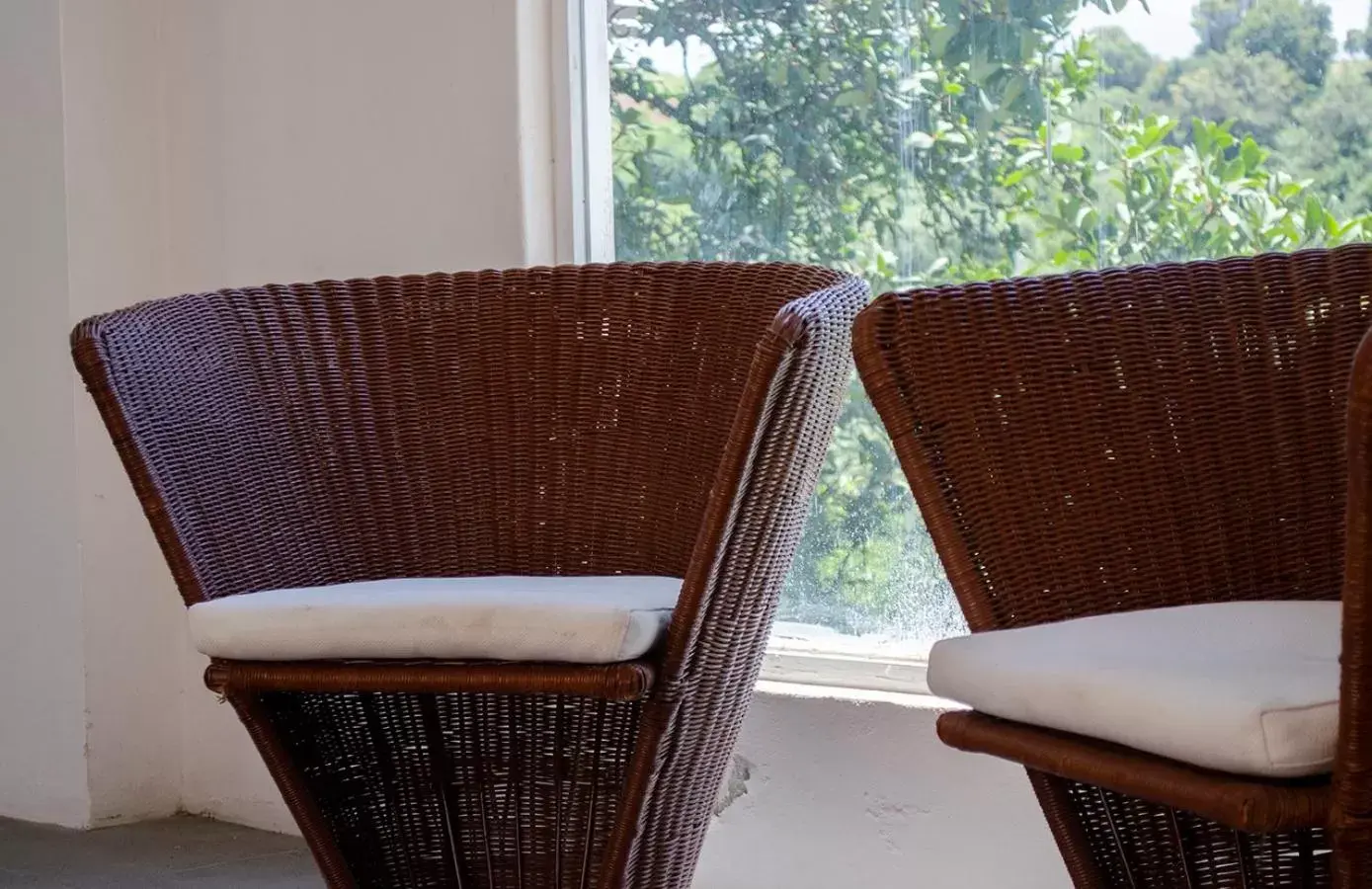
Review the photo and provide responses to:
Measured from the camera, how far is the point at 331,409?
203 cm

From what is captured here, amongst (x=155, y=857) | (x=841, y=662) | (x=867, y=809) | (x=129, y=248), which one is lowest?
(x=155, y=857)

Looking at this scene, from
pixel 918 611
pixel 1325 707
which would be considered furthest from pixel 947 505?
pixel 918 611

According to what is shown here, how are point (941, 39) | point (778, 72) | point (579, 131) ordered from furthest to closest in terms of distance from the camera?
point (579, 131) < point (778, 72) < point (941, 39)

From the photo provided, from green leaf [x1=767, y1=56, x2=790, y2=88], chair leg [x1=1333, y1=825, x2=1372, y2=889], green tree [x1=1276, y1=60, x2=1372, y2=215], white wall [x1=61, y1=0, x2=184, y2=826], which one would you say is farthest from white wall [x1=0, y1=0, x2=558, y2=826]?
chair leg [x1=1333, y1=825, x2=1372, y2=889]

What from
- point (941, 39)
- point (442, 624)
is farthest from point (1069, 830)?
point (941, 39)

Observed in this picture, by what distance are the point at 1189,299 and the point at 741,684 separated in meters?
0.65

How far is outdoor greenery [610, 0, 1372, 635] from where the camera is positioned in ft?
6.37

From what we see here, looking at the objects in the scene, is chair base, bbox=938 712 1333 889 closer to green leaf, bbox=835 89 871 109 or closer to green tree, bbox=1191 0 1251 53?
green tree, bbox=1191 0 1251 53

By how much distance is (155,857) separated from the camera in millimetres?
2562

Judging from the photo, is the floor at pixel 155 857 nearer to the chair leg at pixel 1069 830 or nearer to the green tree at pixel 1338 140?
the chair leg at pixel 1069 830

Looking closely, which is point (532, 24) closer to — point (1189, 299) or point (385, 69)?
point (385, 69)

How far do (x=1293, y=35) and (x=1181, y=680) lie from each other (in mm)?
1153

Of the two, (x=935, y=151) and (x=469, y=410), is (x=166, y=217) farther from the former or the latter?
(x=935, y=151)

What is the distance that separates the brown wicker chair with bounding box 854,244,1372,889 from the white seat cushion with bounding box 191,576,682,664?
33cm
